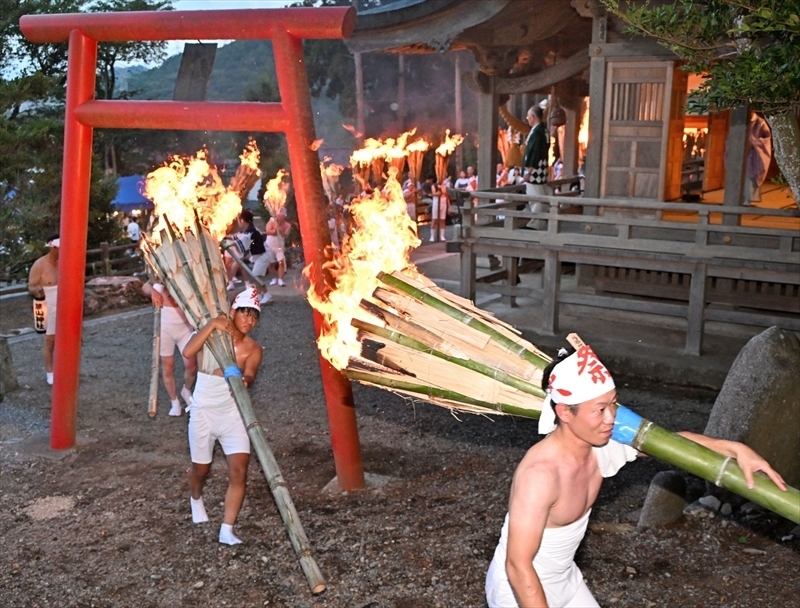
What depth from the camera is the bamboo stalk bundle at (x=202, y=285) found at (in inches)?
215

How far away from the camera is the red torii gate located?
6.11 metres

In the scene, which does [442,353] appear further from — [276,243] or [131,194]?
[131,194]

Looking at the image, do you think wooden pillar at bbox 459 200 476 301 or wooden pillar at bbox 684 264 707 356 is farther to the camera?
wooden pillar at bbox 459 200 476 301

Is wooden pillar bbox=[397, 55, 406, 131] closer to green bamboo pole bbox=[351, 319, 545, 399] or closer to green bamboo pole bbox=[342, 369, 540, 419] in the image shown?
green bamboo pole bbox=[351, 319, 545, 399]

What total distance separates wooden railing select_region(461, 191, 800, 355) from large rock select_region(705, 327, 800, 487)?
358 centimetres

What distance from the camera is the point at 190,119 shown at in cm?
661

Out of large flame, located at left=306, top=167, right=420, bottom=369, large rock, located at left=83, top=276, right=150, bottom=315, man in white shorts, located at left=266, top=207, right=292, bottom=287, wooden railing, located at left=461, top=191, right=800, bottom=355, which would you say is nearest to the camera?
large flame, located at left=306, top=167, right=420, bottom=369

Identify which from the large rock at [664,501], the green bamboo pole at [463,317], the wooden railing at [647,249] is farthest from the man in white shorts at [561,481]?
the wooden railing at [647,249]

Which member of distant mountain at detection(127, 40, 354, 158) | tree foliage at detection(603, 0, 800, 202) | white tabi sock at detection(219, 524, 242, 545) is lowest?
white tabi sock at detection(219, 524, 242, 545)

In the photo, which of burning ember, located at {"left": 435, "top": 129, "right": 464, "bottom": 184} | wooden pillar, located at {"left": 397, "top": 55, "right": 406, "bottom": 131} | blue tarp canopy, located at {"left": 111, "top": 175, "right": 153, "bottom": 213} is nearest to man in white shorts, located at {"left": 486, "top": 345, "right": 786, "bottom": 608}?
blue tarp canopy, located at {"left": 111, "top": 175, "right": 153, "bottom": 213}

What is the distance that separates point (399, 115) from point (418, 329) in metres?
35.4

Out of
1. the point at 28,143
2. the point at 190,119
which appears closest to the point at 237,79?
the point at 28,143

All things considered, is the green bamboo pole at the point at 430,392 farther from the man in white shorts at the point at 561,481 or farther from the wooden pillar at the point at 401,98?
the wooden pillar at the point at 401,98

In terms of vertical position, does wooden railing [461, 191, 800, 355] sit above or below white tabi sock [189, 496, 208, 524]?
above
